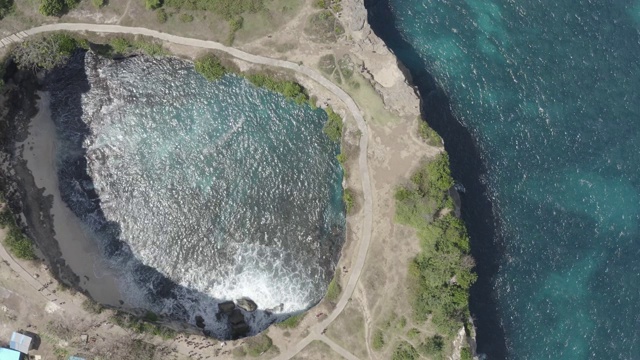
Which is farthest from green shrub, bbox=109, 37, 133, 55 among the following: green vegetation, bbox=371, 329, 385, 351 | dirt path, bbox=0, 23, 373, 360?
green vegetation, bbox=371, 329, 385, 351

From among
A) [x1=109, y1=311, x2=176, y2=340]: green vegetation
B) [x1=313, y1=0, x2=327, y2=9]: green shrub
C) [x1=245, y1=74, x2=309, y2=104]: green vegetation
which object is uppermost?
[x1=313, y1=0, x2=327, y2=9]: green shrub

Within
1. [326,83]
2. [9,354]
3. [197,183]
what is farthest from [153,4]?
[9,354]

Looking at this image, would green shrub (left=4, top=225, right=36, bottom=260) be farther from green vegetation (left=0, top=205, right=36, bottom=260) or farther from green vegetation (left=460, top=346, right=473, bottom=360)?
green vegetation (left=460, top=346, right=473, bottom=360)

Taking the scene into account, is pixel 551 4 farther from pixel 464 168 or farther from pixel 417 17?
pixel 464 168

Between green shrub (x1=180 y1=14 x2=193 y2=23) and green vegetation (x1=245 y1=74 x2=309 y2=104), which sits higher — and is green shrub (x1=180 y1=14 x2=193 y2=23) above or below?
above

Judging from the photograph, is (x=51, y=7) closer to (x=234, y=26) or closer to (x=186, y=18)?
(x=186, y=18)

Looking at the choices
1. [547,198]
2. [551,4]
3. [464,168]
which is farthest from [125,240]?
[551,4]
